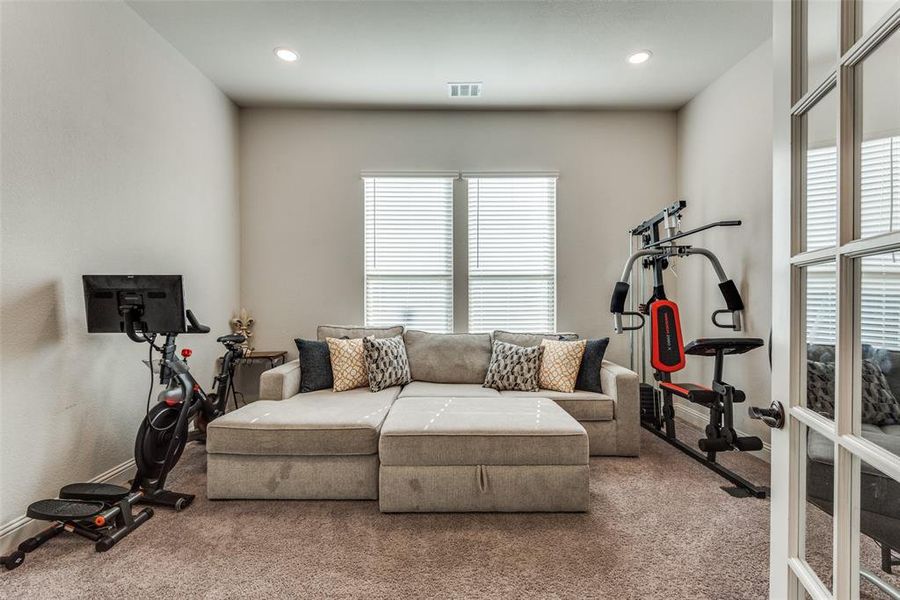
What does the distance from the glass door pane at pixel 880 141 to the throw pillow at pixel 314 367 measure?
3184 millimetres

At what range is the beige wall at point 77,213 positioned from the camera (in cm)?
196

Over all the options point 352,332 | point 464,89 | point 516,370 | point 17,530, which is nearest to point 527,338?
point 516,370

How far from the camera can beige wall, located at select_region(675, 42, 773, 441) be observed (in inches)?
116

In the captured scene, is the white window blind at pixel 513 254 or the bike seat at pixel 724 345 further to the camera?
the white window blind at pixel 513 254

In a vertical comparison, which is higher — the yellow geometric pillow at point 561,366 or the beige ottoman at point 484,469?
the yellow geometric pillow at point 561,366

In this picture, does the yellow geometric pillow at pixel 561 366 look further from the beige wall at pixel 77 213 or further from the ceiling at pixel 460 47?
the beige wall at pixel 77 213

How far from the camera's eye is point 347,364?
130 inches

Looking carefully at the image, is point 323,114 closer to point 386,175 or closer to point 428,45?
point 386,175

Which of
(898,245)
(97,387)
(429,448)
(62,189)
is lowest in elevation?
(429,448)

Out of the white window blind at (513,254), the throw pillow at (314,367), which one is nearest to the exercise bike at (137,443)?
the throw pillow at (314,367)

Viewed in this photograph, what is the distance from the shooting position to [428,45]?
118 inches

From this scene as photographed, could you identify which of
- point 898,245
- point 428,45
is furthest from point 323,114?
point 898,245

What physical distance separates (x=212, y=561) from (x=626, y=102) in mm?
4478

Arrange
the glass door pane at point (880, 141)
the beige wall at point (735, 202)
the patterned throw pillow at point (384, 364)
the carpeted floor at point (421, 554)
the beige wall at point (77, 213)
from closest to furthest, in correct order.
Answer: the glass door pane at point (880, 141), the carpeted floor at point (421, 554), the beige wall at point (77, 213), the beige wall at point (735, 202), the patterned throw pillow at point (384, 364)
